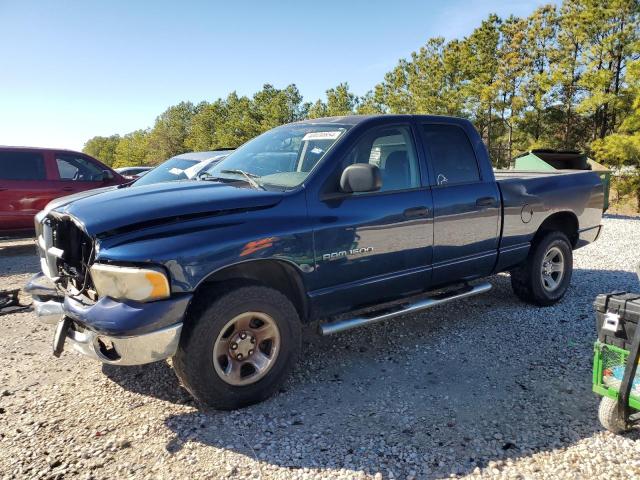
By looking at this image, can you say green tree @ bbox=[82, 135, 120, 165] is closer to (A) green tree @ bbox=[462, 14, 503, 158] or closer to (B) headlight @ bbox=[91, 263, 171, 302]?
(A) green tree @ bbox=[462, 14, 503, 158]

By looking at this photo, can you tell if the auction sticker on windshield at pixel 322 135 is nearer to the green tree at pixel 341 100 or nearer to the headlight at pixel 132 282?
the headlight at pixel 132 282

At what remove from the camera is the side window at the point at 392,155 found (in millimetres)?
3783

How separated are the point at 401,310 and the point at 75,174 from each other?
7.85 meters

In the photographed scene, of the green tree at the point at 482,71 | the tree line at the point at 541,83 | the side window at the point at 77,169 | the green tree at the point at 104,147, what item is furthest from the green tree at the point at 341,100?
the green tree at the point at 104,147

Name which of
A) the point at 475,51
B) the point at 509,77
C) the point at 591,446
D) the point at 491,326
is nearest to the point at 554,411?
the point at 591,446

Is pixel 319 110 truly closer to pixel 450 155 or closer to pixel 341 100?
pixel 341 100

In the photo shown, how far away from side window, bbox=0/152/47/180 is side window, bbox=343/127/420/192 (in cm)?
747

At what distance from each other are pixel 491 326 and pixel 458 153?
5.70ft

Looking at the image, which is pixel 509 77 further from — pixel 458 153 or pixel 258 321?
pixel 258 321

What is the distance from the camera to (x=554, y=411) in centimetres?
310

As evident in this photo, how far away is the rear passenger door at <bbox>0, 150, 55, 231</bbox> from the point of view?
8406mm

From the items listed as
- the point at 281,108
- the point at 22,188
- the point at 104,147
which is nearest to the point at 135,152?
the point at 104,147

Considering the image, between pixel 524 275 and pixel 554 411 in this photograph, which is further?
pixel 524 275

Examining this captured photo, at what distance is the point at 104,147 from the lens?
102125 millimetres
